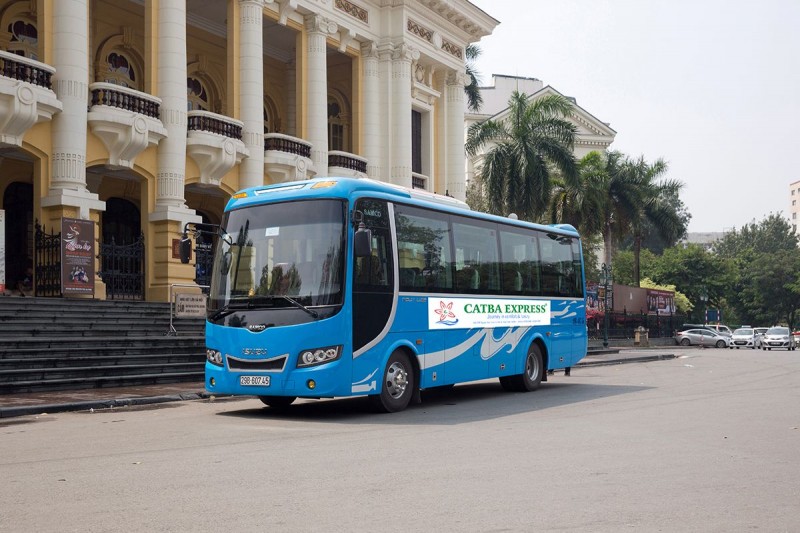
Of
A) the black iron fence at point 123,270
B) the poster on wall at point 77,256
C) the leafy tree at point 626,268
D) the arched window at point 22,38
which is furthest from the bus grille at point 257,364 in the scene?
the leafy tree at point 626,268

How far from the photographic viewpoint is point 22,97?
21.8 m

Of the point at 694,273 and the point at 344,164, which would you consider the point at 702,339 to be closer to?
the point at 694,273

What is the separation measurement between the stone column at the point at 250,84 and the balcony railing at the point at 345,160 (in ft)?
14.4

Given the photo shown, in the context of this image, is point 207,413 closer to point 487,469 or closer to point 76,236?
point 487,469

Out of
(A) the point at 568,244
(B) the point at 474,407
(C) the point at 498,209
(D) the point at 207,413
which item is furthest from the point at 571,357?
(C) the point at 498,209

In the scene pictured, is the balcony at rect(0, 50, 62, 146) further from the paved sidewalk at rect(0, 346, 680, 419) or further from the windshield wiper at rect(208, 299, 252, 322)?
the windshield wiper at rect(208, 299, 252, 322)

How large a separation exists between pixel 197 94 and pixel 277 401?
22.8m

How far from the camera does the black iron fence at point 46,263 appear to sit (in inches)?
873

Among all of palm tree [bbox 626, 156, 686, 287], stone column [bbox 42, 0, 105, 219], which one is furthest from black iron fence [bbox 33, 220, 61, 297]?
palm tree [bbox 626, 156, 686, 287]

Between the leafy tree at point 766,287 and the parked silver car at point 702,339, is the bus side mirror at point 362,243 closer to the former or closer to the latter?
the parked silver car at point 702,339

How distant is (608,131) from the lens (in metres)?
78.4

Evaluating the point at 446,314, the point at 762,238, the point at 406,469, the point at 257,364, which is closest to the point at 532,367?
the point at 446,314

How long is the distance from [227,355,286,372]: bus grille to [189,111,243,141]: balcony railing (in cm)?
1616

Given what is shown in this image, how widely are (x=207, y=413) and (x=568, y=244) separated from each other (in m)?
9.28
